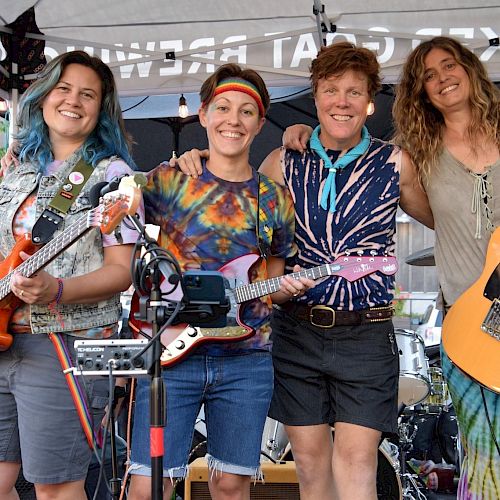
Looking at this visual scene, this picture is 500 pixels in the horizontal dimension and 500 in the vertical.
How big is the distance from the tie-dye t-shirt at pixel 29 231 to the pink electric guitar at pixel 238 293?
0.15 metres

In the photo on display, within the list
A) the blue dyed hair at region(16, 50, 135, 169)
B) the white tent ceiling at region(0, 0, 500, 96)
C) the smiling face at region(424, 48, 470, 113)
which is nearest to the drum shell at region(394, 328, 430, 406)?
the white tent ceiling at region(0, 0, 500, 96)

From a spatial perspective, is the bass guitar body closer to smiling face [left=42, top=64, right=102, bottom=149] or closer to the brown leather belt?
smiling face [left=42, top=64, right=102, bottom=149]

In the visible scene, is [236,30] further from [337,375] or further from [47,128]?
[337,375]

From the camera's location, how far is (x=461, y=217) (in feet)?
9.24

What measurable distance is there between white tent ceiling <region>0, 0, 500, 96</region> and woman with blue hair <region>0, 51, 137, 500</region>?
6.19ft

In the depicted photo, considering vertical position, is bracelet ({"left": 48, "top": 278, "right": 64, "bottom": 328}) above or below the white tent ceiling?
below

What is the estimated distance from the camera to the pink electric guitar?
256 cm

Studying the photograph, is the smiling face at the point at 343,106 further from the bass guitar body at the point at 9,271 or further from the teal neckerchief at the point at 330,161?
the bass guitar body at the point at 9,271

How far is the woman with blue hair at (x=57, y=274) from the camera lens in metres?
2.35

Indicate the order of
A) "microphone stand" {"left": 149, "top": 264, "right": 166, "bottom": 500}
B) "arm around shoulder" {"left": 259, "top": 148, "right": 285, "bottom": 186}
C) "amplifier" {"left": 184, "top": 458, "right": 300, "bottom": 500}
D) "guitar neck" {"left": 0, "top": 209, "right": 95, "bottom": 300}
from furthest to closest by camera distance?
"amplifier" {"left": 184, "top": 458, "right": 300, "bottom": 500}
"arm around shoulder" {"left": 259, "top": 148, "right": 285, "bottom": 186}
"guitar neck" {"left": 0, "top": 209, "right": 95, "bottom": 300}
"microphone stand" {"left": 149, "top": 264, "right": 166, "bottom": 500}

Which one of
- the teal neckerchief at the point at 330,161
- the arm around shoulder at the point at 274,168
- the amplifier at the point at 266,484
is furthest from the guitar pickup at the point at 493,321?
the amplifier at the point at 266,484

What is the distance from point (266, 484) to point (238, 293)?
1.91 metres

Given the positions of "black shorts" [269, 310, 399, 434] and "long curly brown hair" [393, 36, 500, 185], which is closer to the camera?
"black shorts" [269, 310, 399, 434]

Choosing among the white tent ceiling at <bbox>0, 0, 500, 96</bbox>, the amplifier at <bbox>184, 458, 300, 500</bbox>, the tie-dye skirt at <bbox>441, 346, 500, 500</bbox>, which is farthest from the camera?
the white tent ceiling at <bbox>0, 0, 500, 96</bbox>
